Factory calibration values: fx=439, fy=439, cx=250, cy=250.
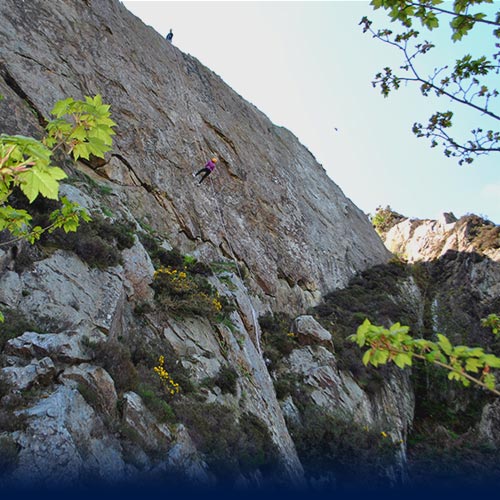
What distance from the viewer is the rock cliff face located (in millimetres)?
6551

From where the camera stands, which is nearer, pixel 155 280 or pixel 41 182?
pixel 41 182

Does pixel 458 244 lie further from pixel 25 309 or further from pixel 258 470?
pixel 25 309

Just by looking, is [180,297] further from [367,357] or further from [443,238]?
[443,238]

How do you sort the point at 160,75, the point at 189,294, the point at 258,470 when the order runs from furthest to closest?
the point at 160,75 < the point at 189,294 < the point at 258,470

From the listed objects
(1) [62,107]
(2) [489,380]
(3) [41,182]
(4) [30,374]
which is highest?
(1) [62,107]

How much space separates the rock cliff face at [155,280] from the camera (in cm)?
655

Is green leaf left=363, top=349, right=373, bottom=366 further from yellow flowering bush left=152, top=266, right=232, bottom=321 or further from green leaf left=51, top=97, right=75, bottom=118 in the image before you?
yellow flowering bush left=152, top=266, right=232, bottom=321

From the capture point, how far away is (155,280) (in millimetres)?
11758

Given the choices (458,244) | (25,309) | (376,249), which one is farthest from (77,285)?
(458,244)

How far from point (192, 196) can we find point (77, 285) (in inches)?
431

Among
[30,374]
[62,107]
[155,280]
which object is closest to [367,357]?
[62,107]

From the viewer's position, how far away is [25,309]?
8031 millimetres

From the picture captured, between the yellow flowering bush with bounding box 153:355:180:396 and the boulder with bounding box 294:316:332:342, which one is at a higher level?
the boulder with bounding box 294:316:332:342

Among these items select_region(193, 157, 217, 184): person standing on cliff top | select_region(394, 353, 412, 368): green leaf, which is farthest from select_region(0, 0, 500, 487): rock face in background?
select_region(394, 353, 412, 368): green leaf
